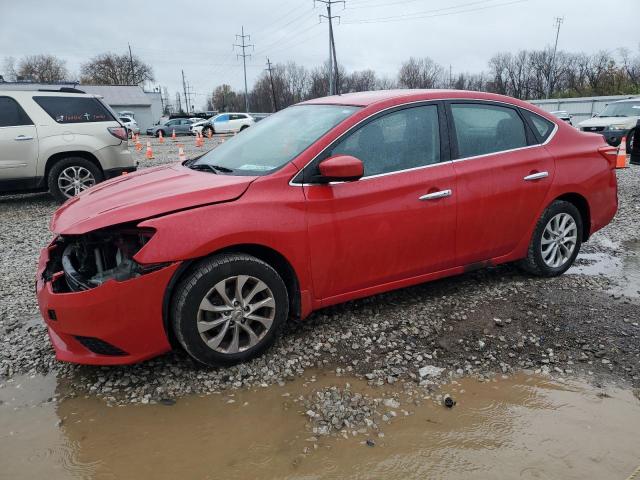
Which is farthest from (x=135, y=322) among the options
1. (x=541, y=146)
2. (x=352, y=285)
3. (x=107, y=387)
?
(x=541, y=146)

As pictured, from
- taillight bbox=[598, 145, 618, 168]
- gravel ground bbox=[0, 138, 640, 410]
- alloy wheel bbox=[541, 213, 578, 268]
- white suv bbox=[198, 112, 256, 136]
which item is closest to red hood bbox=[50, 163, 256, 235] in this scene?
gravel ground bbox=[0, 138, 640, 410]

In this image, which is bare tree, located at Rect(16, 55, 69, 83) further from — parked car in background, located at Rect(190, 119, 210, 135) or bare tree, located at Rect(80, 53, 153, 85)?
parked car in background, located at Rect(190, 119, 210, 135)

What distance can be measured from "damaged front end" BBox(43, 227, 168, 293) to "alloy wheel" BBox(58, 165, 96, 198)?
550cm

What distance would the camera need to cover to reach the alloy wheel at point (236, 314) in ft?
9.89

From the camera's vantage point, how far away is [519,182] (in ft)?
13.4

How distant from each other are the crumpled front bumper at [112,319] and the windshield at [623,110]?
1664cm

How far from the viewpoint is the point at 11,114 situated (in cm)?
789

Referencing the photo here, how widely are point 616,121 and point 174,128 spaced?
31293 millimetres

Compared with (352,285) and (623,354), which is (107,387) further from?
(623,354)

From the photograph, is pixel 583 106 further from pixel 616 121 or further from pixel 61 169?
pixel 61 169

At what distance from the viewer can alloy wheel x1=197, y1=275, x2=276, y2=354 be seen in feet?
9.89

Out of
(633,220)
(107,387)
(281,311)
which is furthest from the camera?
(633,220)

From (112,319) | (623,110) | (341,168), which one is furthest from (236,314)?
(623,110)

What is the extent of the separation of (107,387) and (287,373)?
108 cm
